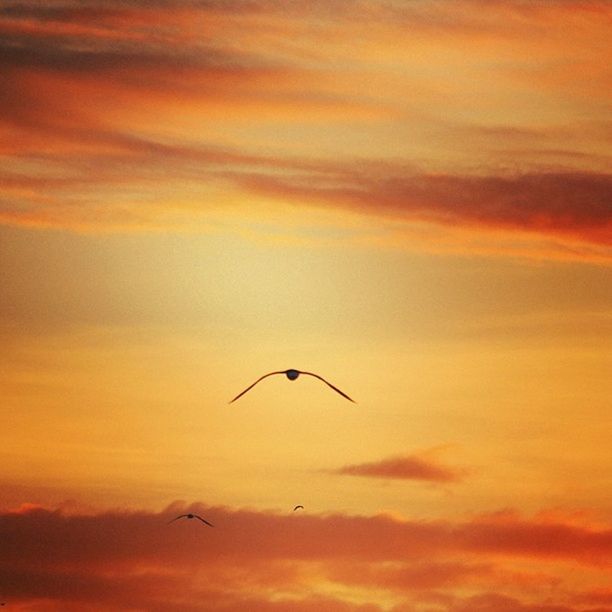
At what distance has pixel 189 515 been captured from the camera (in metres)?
175

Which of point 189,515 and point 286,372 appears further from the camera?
point 189,515

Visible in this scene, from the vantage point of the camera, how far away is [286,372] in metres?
134

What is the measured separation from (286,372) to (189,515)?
4532cm
